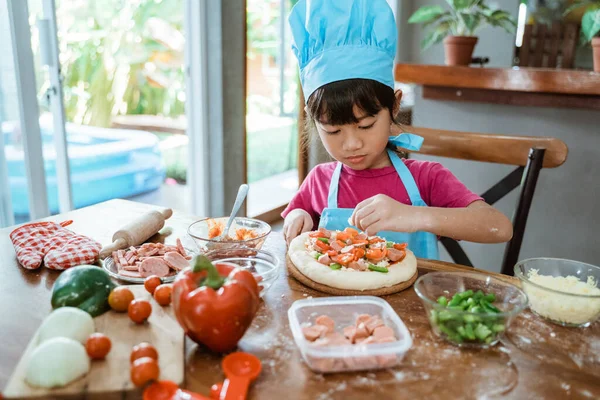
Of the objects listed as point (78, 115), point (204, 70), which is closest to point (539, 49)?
point (204, 70)

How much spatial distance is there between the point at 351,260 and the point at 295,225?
1.18 feet

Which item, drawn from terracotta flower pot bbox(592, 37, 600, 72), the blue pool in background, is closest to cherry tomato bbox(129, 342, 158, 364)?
terracotta flower pot bbox(592, 37, 600, 72)

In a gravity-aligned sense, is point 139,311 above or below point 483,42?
below

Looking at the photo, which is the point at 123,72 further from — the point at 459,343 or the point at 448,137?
the point at 459,343

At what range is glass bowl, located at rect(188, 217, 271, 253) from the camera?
1.21 meters

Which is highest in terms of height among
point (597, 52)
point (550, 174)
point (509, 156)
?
point (597, 52)

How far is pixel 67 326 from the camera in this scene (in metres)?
0.78

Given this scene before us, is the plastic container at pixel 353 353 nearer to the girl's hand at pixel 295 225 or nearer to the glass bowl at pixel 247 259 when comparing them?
the glass bowl at pixel 247 259

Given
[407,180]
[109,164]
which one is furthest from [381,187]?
[109,164]

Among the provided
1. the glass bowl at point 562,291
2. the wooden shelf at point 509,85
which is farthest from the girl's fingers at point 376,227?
the wooden shelf at point 509,85

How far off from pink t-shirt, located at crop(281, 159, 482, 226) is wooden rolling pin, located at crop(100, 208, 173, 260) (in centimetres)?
42

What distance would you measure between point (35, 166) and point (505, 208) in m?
2.22

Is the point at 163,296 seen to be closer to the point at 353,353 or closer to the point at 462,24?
the point at 353,353

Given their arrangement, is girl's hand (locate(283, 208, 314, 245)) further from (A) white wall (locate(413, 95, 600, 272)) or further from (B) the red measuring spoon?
(A) white wall (locate(413, 95, 600, 272))
